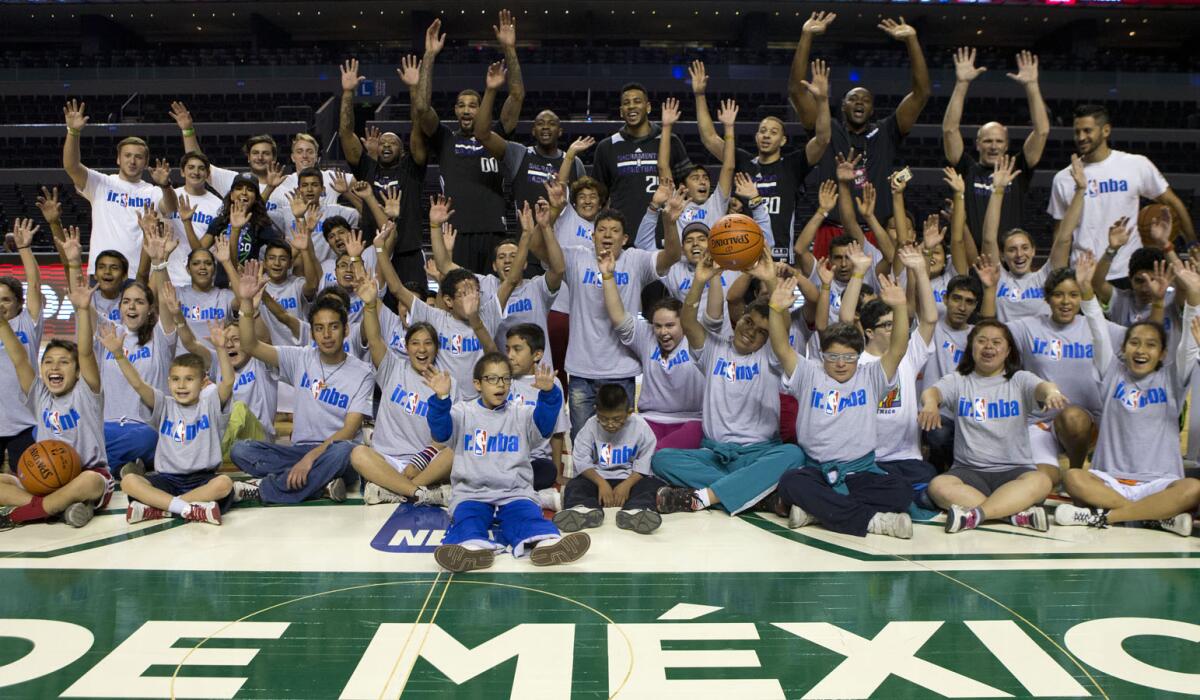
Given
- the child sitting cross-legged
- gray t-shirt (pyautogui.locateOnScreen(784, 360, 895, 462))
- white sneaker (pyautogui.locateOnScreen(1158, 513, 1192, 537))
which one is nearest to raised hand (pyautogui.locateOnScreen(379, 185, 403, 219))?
the child sitting cross-legged

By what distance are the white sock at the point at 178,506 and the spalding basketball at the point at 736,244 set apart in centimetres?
359

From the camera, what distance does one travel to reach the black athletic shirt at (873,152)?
28.1 feet

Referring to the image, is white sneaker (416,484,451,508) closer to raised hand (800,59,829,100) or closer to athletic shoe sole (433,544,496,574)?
athletic shoe sole (433,544,496,574)

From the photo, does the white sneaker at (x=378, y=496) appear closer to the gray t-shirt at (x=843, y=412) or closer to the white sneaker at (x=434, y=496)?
A: the white sneaker at (x=434, y=496)

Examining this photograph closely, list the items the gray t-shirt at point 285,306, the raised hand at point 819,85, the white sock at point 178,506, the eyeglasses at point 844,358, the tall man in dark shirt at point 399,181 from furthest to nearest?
the tall man in dark shirt at point 399,181 → the raised hand at point 819,85 → the gray t-shirt at point 285,306 → the eyeglasses at point 844,358 → the white sock at point 178,506

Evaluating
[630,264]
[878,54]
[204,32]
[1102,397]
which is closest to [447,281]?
[630,264]

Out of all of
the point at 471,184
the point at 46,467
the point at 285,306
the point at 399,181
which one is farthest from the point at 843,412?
the point at 46,467

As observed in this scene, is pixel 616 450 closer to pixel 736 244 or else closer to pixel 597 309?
pixel 597 309

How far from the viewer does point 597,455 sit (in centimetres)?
639

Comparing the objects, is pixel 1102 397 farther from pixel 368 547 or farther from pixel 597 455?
pixel 368 547

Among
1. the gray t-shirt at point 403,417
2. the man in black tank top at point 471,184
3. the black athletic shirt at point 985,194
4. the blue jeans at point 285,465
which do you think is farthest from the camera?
the man in black tank top at point 471,184

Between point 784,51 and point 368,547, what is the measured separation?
25468mm

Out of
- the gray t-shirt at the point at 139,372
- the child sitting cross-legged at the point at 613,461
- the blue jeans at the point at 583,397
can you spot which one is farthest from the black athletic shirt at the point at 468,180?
the child sitting cross-legged at the point at 613,461

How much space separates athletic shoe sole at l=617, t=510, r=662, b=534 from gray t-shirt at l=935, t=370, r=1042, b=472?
2.09 m
